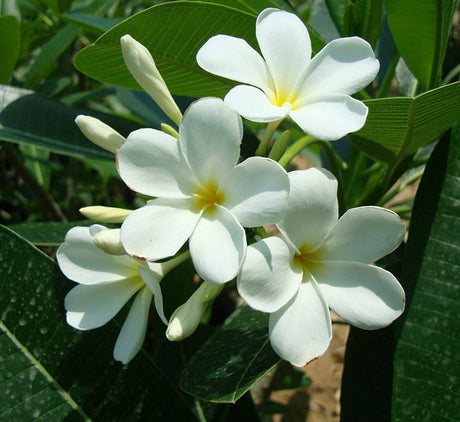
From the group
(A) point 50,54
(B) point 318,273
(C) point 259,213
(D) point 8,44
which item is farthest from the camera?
(A) point 50,54

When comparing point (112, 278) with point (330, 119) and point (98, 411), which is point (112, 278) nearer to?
point (98, 411)

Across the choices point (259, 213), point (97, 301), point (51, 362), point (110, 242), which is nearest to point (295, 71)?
point (259, 213)

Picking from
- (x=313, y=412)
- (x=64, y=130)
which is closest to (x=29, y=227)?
(x=64, y=130)

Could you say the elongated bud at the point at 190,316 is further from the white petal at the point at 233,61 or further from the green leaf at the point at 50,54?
the green leaf at the point at 50,54

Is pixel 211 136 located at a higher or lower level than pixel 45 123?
higher

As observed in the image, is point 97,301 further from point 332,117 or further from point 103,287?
point 332,117

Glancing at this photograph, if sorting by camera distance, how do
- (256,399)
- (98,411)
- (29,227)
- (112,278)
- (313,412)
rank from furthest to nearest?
(313,412) < (256,399) < (29,227) < (98,411) < (112,278)

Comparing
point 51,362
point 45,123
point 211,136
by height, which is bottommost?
point 51,362

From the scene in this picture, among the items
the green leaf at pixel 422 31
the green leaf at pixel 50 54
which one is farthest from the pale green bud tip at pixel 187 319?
the green leaf at pixel 50 54
